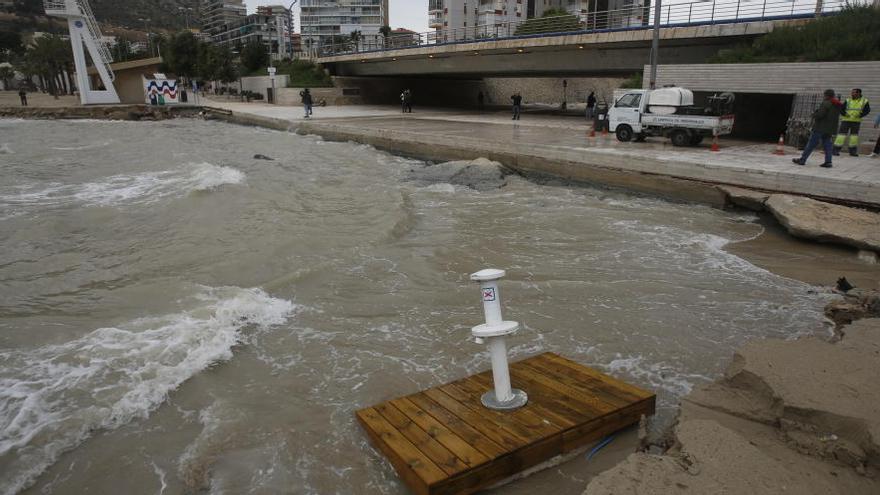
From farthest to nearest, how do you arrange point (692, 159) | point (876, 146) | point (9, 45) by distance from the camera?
1. point (9, 45)
2. point (692, 159)
3. point (876, 146)

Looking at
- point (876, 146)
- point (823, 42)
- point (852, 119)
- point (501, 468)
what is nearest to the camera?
point (501, 468)

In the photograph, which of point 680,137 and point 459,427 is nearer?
point 459,427

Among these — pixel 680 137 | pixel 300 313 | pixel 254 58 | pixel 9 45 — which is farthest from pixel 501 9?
pixel 300 313

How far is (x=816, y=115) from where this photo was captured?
12.3m

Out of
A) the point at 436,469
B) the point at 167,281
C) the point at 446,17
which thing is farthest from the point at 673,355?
the point at 446,17

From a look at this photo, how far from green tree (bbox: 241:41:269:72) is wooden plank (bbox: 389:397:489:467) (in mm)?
69040

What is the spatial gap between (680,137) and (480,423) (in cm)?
1575

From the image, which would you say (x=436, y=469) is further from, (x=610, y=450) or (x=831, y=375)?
(x=831, y=375)

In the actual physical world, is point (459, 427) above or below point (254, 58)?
below

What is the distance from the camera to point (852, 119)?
1412 cm

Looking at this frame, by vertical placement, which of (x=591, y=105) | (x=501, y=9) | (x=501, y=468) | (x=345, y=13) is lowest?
(x=501, y=468)

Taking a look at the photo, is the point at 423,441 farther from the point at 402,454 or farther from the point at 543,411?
the point at 543,411

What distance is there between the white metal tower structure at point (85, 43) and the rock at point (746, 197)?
48.7 meters

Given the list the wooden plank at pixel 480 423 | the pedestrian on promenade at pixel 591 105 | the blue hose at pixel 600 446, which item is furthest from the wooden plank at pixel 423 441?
the pedestrian on promenade at pixel 591 105
